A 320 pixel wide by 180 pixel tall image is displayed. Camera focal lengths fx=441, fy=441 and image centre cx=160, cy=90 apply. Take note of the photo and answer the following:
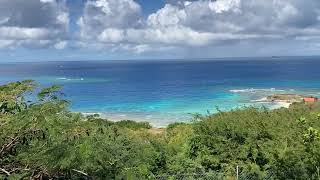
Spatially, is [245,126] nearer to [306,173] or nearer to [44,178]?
[306,173]

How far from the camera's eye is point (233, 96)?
74.6 m

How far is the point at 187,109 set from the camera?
61938 mm

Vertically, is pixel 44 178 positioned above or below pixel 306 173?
above

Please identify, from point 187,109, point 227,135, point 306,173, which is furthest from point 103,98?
point 306,173

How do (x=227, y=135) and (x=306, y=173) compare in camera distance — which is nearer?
(x=306, y=173)

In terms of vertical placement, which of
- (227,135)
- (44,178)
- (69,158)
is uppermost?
(69,158)

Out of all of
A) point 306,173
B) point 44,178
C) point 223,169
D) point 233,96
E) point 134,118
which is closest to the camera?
point 44,178

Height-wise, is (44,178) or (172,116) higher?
(44,178)

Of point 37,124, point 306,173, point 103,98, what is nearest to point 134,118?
point 103,98

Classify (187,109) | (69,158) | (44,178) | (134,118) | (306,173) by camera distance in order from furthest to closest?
(187,109), (134,118), (306,173), (44,178), (69,158)

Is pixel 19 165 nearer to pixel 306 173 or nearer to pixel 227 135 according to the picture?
pixel 306 173

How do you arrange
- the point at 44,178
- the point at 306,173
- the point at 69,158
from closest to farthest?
the point at 69,158 < the point at 44,178 < the point at 306,173

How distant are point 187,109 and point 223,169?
1772 inches

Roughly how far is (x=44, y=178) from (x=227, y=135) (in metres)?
13.0
